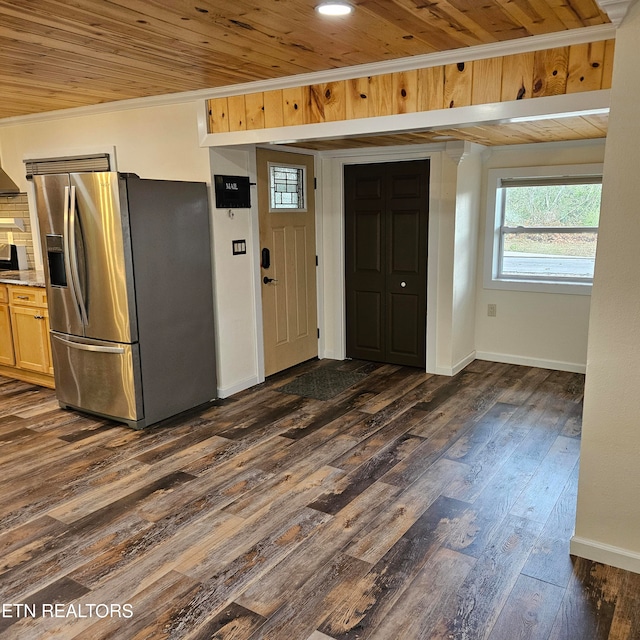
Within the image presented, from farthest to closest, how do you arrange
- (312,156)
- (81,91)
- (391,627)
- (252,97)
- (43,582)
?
(312,156), (81,91), (252,97), (43,582), (391,627)

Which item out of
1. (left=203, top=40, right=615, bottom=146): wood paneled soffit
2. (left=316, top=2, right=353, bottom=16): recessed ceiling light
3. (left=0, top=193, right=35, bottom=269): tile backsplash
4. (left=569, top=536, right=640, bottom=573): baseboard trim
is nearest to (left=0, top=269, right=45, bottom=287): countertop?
(left=0, top=193, right=35, bottom=269): tile backsplash

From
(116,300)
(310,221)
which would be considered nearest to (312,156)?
(310,221)

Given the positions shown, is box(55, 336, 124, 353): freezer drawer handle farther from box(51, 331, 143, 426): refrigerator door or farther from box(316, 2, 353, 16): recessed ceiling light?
box(316, 2, 353, 16): recessed ceiling light

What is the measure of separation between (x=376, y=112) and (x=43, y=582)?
114 inches

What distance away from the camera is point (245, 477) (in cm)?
326

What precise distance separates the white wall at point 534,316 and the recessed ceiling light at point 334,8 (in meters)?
3.43

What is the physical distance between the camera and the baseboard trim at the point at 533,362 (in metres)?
5.27

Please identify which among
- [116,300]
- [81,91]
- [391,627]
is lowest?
[391,627]

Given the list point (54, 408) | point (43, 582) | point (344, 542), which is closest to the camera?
point (43, 582)

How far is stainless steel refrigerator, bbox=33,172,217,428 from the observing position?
12.3 feet

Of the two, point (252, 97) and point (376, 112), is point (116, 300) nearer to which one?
point (252, 97)

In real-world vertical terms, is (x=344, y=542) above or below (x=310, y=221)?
below

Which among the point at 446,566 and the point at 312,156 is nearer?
the point at 446,566

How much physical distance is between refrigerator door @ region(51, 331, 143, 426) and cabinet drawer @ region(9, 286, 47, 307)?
57 centimetres
